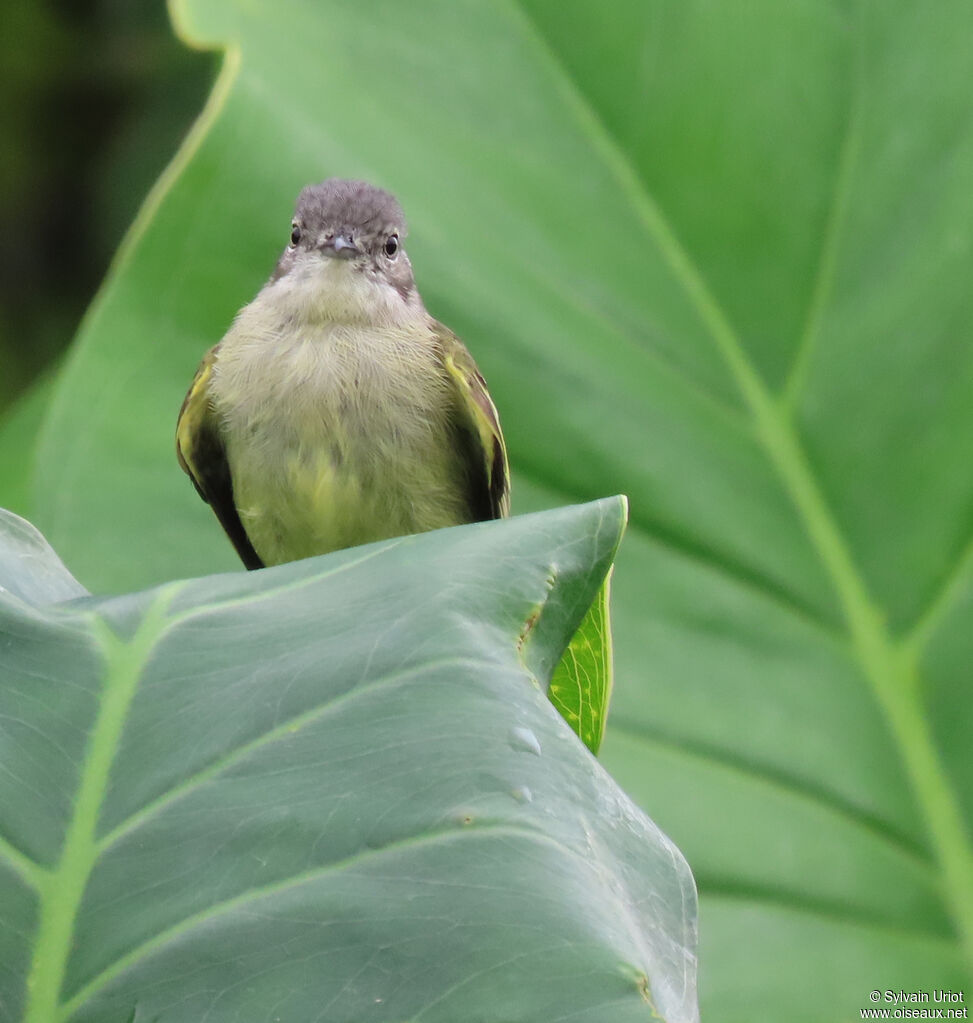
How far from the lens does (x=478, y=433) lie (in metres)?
2.28

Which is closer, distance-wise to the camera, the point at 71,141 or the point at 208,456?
the point at 208,456

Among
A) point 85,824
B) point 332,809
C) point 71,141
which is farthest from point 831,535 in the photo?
point 71,141

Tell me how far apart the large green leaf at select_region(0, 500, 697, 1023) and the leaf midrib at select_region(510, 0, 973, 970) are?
3.98 ft

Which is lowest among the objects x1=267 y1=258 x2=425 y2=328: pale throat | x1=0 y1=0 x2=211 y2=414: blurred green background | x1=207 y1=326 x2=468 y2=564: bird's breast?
x1=0 y1=0 x2=211 y2=414: blurred green background

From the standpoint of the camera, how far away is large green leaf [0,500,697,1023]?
3.78ft

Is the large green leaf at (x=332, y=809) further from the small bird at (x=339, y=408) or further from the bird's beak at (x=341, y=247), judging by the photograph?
the bird's beak at (x=341, y=247)

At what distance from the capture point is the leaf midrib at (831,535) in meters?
2.41

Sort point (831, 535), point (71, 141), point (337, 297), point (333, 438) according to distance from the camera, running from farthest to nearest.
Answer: point (71, 141), point (831, 535), point (337, 297), point (333, 438)

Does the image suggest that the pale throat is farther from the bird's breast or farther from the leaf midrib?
the leaf midrib

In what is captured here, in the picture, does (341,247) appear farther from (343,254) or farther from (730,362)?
(730,362)

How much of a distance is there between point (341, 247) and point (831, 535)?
98 centimetres

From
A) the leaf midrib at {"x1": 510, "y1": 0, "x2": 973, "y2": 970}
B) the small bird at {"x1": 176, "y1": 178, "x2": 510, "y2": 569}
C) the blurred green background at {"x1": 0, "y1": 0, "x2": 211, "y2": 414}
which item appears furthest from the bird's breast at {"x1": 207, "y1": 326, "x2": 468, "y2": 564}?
the blurred green background at {"x1": 0, "y1": 0, "x2": 211, "y2": 414}

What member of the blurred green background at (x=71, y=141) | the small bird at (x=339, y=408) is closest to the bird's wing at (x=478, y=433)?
the small bird at (x=339, y=408)

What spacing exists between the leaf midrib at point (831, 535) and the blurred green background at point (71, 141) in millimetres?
2455
